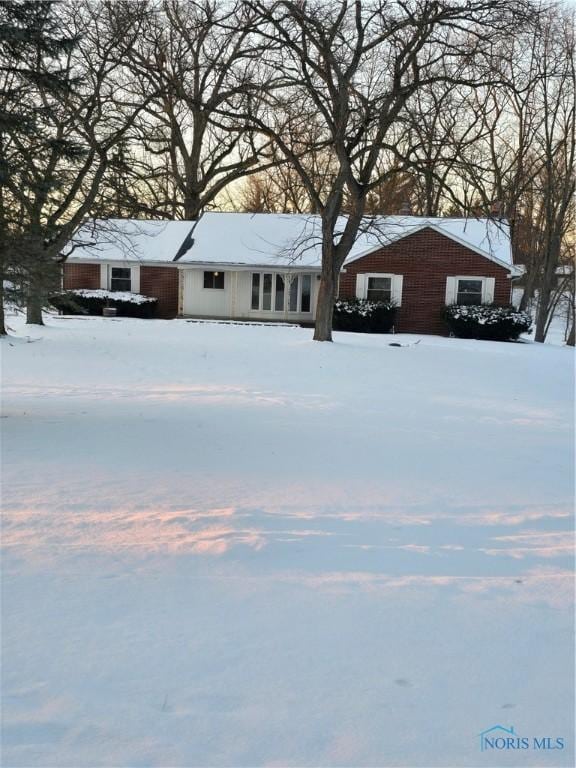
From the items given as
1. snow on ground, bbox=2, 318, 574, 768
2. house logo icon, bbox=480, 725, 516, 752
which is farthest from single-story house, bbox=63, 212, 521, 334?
house logo icon, bbox=480, 725, 516, 752

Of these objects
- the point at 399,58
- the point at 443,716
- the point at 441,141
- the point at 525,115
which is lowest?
the point at 443,716

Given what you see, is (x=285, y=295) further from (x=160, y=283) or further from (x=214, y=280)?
(x=160, y=283)

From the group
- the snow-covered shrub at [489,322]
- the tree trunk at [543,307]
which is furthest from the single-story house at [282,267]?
the tree trunk at [543,307]

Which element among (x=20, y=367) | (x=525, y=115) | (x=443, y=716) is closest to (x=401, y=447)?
(x=443, y=716)

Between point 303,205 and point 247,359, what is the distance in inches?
1270

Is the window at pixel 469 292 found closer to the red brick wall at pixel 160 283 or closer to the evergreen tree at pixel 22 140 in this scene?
the red brick wall at pixel 160 283

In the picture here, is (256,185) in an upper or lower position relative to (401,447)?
upper

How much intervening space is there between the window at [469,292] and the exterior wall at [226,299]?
628 centimetres

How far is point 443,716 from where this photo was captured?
9.74ft

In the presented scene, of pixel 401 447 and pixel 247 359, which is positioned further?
pixel 247 359

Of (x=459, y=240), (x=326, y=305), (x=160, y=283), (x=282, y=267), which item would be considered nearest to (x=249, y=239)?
(x=282, y=267)

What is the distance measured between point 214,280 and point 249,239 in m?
2.61

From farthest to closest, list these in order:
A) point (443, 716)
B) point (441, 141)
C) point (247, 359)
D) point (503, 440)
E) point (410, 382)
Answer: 1. point (441, 141)
2. point (247, 359)
3. point (410, 382)
4. point (503, 440)
5. point (443, 716)

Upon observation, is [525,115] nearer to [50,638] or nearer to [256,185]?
[256,185]
